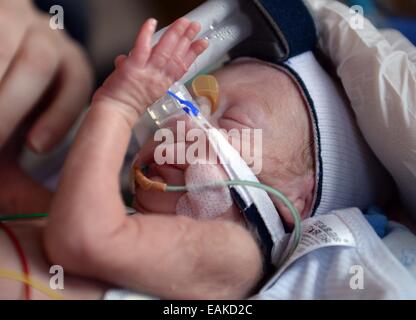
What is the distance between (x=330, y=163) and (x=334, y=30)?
30 cm

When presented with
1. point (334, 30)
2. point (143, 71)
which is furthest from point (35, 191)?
point (334, 30)

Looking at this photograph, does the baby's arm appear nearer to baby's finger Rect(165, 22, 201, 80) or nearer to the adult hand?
baby's finger Rect(165, 22, 201, 80)

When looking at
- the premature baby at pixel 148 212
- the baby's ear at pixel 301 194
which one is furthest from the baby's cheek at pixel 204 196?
the baby's ear at pixel 301 194

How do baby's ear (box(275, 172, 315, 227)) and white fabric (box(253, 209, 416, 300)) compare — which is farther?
baby's ear (box(275, 172, 315, 227))

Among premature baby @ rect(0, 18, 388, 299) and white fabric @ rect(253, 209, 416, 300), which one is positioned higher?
premature baby @ rect(0, 18, 388, 299)

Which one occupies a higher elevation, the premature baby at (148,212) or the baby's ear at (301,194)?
the premature baby at (148,212)

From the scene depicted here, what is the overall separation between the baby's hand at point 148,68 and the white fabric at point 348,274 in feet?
1.22

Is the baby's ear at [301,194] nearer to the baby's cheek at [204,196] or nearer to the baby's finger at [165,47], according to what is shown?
the baby's cheek at [204,196]

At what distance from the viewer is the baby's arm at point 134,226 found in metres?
0.72

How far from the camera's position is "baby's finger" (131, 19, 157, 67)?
0.80 meters

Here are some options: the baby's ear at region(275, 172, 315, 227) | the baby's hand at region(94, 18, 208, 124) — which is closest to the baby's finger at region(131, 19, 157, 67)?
the baby's hand at region(94, 18, 208, 124)

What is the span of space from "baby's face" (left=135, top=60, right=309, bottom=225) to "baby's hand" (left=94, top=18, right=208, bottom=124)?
147 mm

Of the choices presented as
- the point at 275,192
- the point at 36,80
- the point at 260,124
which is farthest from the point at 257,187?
the point at 36,80

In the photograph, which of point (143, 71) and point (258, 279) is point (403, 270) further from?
point (143, 71)
